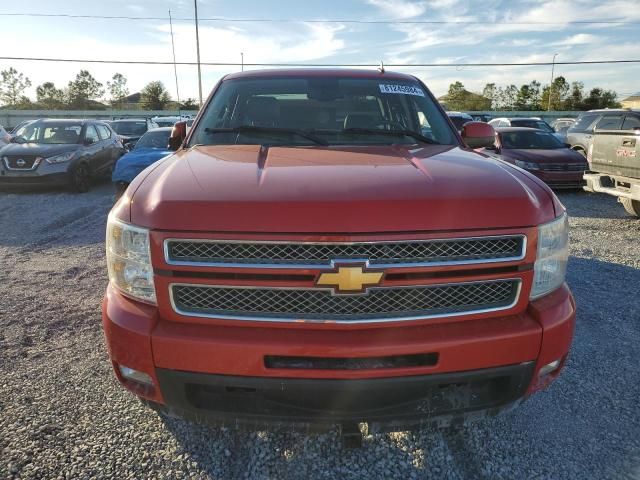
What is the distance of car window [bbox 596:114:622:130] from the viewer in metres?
12.0

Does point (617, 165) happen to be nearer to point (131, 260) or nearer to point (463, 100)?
point (131, 260)

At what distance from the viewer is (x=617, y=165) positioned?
7.25m

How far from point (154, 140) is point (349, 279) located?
34.2ft

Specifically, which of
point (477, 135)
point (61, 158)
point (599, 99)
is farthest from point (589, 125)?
point (599, 99)

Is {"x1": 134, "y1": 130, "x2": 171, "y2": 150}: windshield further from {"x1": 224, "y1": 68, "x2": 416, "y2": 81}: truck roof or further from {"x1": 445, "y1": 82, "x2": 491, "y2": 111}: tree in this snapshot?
{"x1": 445, "y1": 82, "x2": 491, "y2": 111}: tree

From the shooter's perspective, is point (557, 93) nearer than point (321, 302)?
No

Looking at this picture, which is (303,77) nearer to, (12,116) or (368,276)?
(368,276)

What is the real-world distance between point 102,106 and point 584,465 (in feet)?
261

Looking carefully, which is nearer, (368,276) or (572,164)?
(368,276)

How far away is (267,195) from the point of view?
182cm

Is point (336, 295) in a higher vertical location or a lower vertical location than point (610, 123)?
lower

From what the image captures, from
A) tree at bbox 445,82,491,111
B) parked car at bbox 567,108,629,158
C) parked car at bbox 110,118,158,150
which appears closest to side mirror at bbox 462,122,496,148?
parked car at bbox 567,108,629,158

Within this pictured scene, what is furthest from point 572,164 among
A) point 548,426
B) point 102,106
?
point 102,106

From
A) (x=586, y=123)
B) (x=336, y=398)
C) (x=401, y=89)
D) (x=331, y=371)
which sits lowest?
(x=336, y=398)
